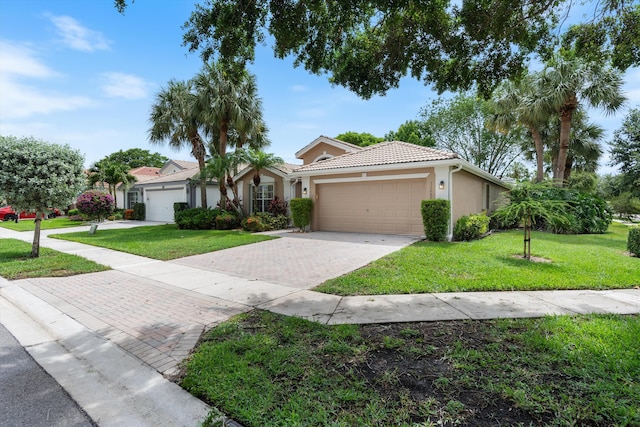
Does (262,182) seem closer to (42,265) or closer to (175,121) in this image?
(175,121)

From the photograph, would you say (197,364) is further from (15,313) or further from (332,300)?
(15,313)

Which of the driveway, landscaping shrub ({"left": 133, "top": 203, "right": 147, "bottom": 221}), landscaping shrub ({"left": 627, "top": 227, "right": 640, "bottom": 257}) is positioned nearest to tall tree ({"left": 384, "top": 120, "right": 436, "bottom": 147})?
the driveway

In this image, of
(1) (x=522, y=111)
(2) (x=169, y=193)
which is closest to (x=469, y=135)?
(1) (x=522, y=111)

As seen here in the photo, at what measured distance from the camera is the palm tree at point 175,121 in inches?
734

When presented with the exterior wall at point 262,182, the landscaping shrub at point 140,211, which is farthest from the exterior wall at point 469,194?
the landscaping shrub at point 140,211

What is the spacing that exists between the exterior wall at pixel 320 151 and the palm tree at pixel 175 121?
22.7ft

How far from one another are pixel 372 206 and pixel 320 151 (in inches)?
356

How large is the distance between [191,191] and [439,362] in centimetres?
2222

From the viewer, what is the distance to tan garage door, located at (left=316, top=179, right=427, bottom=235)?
12977mm

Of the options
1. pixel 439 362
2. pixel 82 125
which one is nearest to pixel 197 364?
pixel 439 362

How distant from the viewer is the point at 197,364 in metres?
3.12

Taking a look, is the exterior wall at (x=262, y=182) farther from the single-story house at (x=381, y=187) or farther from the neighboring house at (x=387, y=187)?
the neighboring house at (x=387, y=187)

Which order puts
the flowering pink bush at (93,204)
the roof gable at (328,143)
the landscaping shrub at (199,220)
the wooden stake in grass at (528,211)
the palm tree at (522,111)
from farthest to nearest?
1. the flowering pink bush at (93,204)
2. the roof gable at (328,143)
3. the landscaping shrub at (199,220)
4. the palm tree at (522,111)
5. the wooden stake in grass at (528,211)

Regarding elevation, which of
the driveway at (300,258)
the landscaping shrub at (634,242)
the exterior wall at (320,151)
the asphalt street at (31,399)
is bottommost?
the asphalt street at (31,399)
